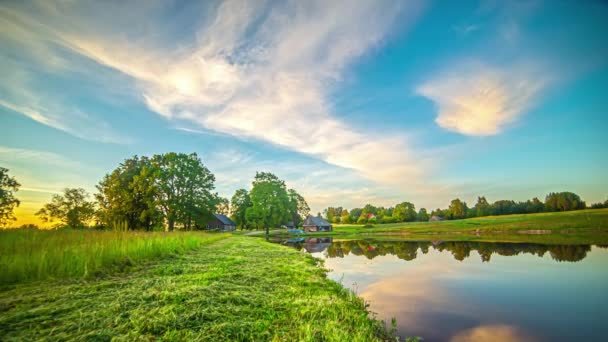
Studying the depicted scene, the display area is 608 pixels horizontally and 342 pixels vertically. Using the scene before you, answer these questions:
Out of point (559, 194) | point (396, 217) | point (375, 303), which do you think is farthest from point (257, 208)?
point (559, 194)

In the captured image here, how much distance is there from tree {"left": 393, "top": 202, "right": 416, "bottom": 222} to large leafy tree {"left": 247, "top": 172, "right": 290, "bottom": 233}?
6102cm

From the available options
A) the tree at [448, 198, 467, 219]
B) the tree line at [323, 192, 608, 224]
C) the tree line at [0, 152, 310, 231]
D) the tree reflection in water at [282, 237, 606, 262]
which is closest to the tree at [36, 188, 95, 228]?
the tree line at [0, 152, 310, 231]

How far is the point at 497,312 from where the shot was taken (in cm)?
576

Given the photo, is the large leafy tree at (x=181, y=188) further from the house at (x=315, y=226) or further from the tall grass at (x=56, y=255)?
the house at (x=315, y=226)

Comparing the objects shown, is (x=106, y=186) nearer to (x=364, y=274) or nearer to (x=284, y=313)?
(x=364, y=274)

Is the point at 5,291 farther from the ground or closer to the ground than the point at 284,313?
farther from the ground

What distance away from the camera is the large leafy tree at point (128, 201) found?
96.0ft

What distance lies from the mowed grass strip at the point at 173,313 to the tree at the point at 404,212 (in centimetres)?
9626

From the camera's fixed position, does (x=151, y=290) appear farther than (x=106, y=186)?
No

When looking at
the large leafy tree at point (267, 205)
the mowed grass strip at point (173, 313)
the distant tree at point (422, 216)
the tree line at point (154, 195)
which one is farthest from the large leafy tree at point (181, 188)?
the distant tree at point (422, 216)

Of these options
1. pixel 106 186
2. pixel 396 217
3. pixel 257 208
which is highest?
pixel 106 186

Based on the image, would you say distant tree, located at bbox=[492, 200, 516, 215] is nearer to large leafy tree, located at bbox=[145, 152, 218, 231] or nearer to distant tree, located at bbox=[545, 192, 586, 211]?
distant tree, located at bbox=[545, 192, 586, 211]

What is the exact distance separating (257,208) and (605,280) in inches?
1596

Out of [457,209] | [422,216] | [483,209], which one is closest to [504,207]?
[483,209]
